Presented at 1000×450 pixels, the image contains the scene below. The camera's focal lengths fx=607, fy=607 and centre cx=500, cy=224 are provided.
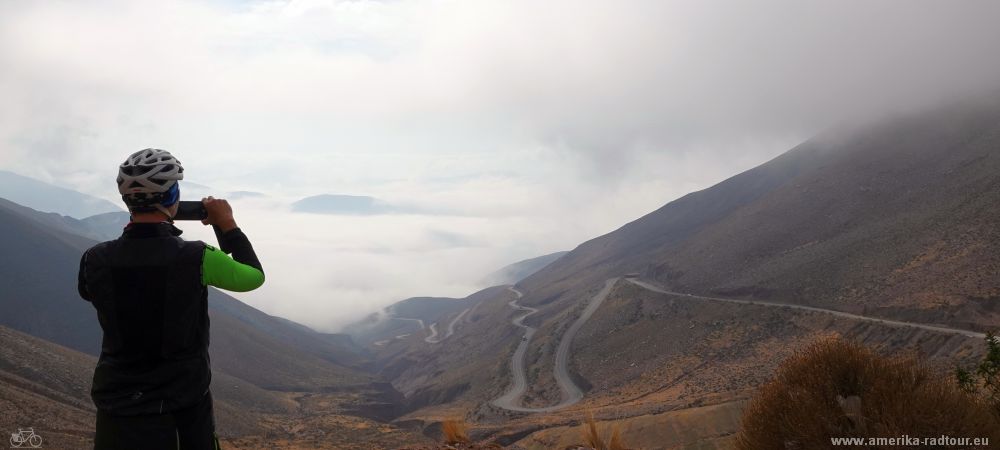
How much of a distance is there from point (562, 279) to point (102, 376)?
154692mm

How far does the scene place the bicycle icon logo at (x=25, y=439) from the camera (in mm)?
25297

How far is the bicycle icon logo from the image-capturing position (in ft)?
83.0

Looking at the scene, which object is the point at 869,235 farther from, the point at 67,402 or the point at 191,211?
the point at 191,211

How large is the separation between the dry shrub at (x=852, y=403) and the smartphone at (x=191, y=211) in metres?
6.43

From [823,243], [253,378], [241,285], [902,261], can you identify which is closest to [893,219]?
[823,243]

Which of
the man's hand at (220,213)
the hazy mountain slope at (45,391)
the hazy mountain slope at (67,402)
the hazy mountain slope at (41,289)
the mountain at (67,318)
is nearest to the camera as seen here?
the man's hand at (220,213)

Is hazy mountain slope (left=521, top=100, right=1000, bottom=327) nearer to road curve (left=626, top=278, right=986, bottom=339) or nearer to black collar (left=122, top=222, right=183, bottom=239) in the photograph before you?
road curve (left=626, top=278, right=986, bottom=339)

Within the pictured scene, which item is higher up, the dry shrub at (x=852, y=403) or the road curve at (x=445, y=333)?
the road curve at (x=445, y=333)

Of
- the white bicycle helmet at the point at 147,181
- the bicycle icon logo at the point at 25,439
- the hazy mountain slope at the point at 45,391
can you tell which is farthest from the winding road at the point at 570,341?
the white bicycle helmet at the point at 147,181

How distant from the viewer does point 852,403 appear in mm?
6652

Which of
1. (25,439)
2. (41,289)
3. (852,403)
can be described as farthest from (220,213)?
(41,289)

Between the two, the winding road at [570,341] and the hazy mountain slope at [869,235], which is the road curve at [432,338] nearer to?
the hazy mountain slope at [869,235]

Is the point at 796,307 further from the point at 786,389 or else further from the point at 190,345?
the point at 190,345

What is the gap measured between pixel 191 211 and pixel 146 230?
510 mm
